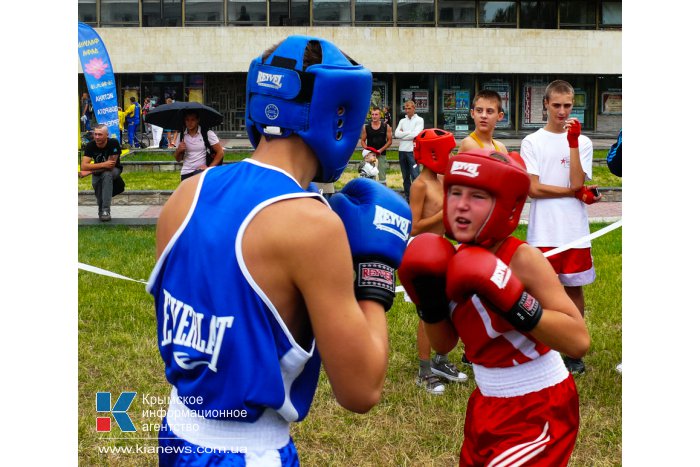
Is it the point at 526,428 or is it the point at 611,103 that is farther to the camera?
the point at 611,103

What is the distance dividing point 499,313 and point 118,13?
28.5 meters

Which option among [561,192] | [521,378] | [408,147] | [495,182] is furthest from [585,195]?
[408,147]

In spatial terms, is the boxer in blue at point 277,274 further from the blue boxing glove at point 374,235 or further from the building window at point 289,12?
the building window at point 289,12

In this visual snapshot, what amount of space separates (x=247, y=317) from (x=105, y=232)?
10.3m

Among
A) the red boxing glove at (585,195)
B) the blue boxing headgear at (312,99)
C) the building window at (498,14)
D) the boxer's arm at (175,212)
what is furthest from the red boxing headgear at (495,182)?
the building window at (498,14)

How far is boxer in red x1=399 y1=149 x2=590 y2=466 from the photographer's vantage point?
2.74 metres

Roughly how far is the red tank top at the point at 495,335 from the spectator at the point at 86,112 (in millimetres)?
23897

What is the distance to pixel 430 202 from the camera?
540 centimetres

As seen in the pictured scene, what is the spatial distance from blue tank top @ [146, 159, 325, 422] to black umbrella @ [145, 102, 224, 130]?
956 centimetres

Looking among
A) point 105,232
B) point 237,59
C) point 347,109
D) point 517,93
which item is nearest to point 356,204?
point 347,109

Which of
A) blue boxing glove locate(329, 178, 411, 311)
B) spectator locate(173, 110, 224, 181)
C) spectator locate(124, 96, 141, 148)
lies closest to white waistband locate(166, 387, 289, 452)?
blue boxing glove locate(329, 178, 411, 311)

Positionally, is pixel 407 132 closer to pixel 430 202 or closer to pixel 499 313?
pixel 430 202

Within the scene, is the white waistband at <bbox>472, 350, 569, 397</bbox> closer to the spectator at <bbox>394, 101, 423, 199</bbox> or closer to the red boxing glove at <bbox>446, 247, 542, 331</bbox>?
the red boxing glove at <bbox>446, 247, 542, 331</bbox>

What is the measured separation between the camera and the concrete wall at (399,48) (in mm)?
27906
